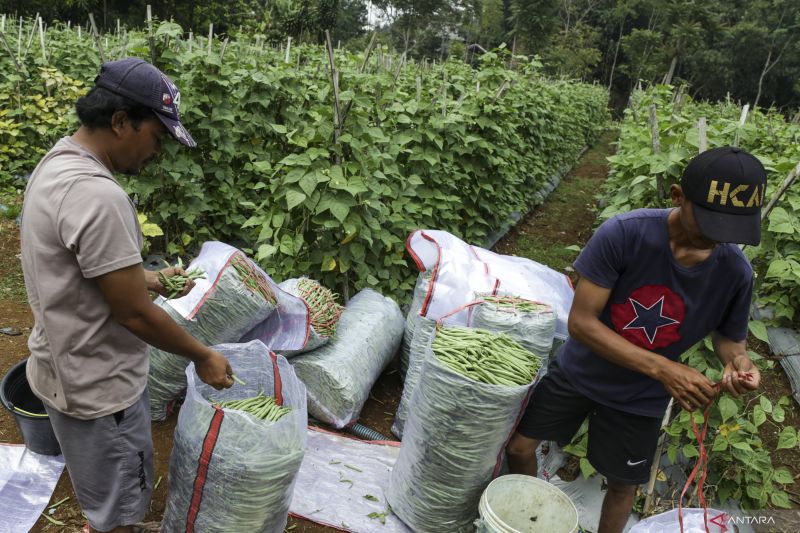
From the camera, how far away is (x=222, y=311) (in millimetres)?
2771

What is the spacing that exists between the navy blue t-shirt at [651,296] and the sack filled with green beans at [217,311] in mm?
1611

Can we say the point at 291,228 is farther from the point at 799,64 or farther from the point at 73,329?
the point at 799,64

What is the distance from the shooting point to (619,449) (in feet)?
7.36

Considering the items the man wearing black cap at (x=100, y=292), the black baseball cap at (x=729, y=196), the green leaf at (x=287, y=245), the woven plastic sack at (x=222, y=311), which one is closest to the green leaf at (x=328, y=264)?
the green leaf at (x=287, y=245)

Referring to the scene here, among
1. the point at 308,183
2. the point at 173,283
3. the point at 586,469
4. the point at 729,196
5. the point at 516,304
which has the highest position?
the point at 729,196

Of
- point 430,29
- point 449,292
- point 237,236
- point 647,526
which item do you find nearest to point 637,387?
point 647,526

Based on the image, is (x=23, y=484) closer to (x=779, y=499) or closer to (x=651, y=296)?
(x=651, y=296)

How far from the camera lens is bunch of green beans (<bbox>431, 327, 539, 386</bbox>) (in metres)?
2.26

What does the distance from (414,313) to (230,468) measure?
1796 millimetres

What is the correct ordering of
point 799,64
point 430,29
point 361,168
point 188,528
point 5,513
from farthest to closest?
point 430,29
point 799,64
point 361,168
point 5,513
point 188,528

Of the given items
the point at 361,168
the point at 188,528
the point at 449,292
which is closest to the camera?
the point at 188,528

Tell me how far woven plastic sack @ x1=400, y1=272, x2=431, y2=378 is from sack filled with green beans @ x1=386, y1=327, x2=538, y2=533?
889 millimetres

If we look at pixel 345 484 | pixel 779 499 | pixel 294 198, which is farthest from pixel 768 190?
pixel 345 484

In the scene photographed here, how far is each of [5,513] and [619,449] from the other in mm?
2635
